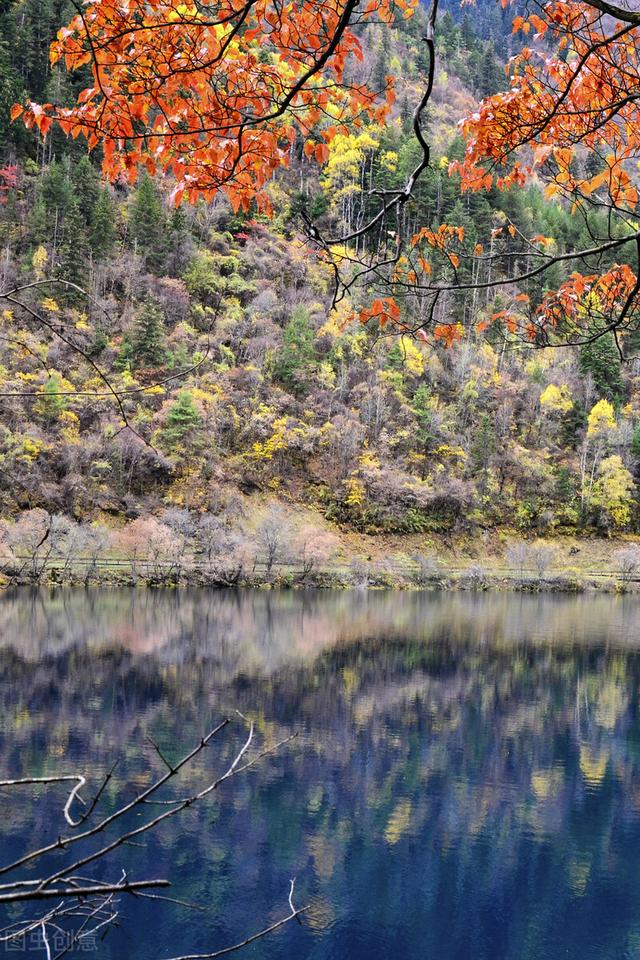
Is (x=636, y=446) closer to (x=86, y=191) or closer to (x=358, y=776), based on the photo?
(x=86, y=191)

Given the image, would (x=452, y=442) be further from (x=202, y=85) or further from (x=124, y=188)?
(x=202, y=85)

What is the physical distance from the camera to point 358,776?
569 inches

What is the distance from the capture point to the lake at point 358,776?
32.4 ft

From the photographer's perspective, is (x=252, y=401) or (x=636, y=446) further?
(x=636, y=446)

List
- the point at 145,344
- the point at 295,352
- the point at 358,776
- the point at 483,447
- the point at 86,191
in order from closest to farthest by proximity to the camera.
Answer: the point at 358,776 < the point at 145,344 < the point at 483,447 < the point at 295,352 < the point at 86,191

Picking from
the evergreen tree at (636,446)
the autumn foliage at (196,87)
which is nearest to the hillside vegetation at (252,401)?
the evergreen tree at (636,446)

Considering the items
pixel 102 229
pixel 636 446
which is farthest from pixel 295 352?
pixel 636 446

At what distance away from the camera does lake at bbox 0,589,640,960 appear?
9.88 meters

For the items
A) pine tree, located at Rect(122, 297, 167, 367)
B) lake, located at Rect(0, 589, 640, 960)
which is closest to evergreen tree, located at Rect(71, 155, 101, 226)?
pine tree, located at Rect(122, 297, 167, 367)

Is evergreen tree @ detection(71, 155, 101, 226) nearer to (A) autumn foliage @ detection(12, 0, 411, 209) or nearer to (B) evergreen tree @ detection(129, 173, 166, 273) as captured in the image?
(B) evergreen tree @ detection(129, 173, 166, 273)

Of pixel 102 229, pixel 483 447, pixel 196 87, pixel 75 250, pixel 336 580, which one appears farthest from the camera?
pixel 102 229

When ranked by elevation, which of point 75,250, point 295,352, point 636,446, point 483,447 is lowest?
point 483,447

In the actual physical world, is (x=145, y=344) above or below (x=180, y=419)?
above

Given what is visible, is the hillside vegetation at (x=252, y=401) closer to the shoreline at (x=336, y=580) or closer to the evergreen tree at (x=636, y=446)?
the evergreen tree at (x=636, y=446)
